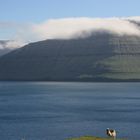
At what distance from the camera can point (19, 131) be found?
147 m

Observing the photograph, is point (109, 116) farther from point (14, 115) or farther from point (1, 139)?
point (1, 139)

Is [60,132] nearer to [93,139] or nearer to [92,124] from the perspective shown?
[92,124]

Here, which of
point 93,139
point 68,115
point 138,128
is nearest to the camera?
point 93,139

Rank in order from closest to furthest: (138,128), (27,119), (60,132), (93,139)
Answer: (93,139), (60,132), (138,128), (27,119)

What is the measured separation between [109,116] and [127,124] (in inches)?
1145

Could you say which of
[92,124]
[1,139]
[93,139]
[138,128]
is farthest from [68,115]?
[93,139]

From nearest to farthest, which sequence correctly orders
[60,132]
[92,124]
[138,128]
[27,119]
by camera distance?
[60,132] < [138,128] < [92,124] < [27,119]

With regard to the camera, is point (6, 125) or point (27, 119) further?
point (27, 119)

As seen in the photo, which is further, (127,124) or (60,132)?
(127,124)

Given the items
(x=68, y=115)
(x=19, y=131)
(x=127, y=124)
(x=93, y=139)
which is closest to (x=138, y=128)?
(x=127, y=124)

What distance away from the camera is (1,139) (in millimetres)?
131250

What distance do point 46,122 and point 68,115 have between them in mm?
25614

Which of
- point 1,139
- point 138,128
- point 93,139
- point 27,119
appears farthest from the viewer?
point 27,119

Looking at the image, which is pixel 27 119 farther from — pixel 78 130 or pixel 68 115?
pixel 78 130
